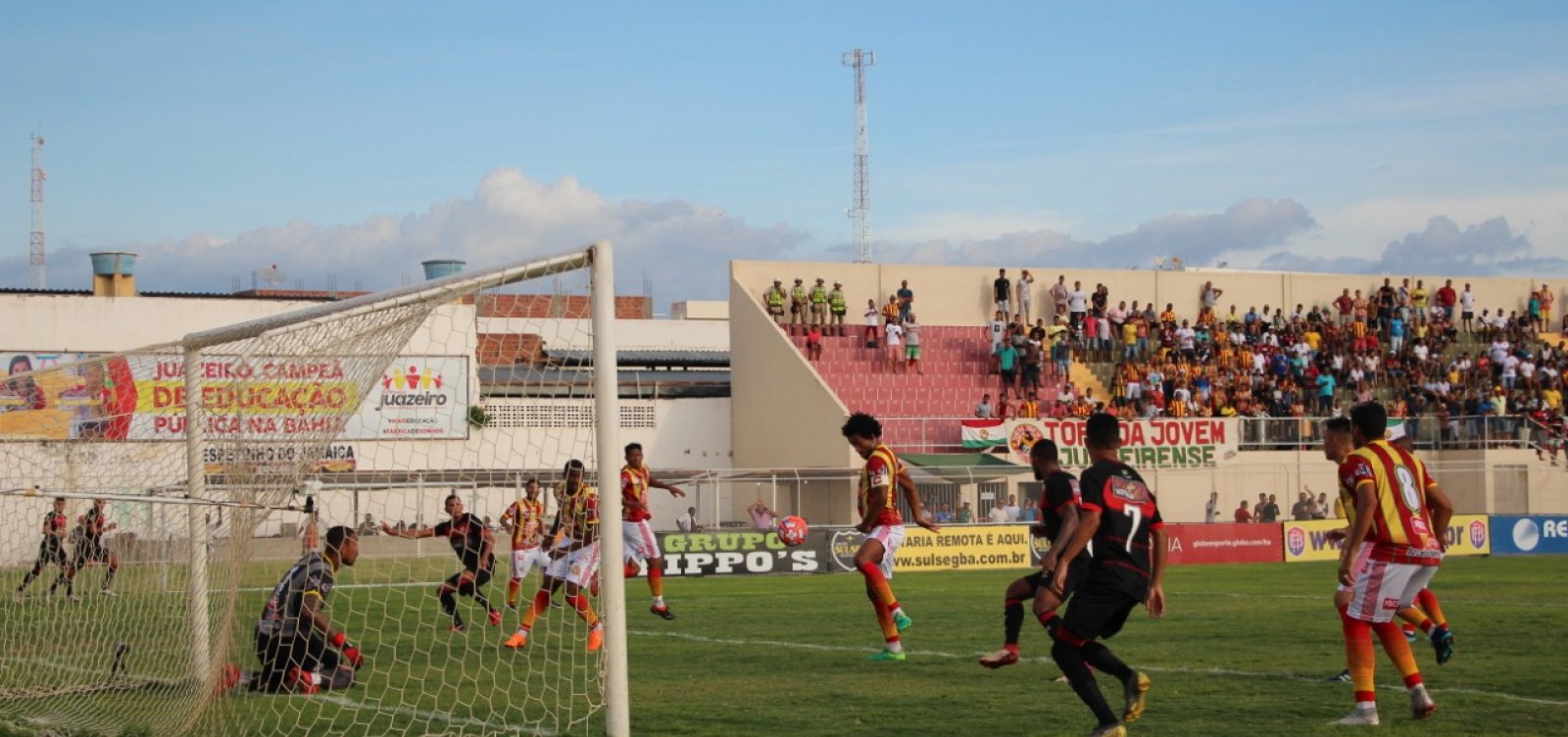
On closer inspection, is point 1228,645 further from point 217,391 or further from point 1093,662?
point 217,391

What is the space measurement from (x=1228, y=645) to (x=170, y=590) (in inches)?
361

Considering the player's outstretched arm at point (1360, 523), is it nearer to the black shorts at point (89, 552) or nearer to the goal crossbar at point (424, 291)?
the goal crossbar at point (424, 291)

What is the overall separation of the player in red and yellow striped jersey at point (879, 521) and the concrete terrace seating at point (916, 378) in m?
28.1

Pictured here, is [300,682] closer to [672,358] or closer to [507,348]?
[507,348]

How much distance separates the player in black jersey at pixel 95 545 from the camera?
14.3m

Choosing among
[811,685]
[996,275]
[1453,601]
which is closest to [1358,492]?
[811,685]

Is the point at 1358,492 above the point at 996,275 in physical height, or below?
below

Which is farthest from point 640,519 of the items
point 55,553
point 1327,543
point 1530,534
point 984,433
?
point 1530,534

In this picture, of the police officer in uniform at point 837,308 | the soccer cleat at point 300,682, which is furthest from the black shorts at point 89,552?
the police officer in uniform at point 837,308

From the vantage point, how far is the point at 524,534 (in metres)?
17.8

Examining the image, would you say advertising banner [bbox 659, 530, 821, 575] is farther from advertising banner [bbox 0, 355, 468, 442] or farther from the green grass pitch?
advertising banner [bbox 0, 355, 468, 442]

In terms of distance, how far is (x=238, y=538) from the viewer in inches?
457

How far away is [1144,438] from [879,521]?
28.6 meters

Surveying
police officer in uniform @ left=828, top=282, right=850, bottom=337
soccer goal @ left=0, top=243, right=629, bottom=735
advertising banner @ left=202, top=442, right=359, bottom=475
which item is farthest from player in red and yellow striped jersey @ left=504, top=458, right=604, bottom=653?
police officer in uniform @ left=828, top=282, right=850, bottom=337
